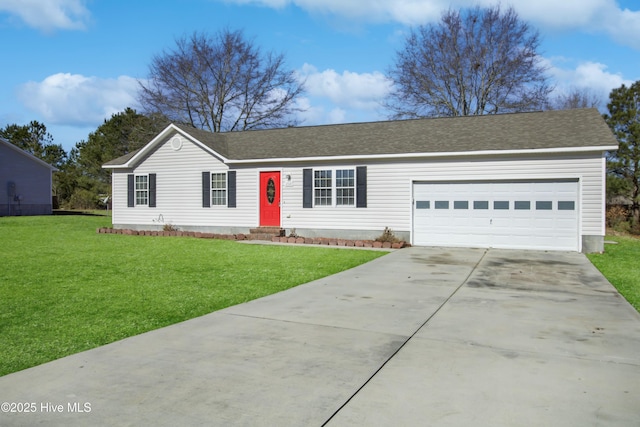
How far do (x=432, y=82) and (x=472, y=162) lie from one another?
19.8 metres

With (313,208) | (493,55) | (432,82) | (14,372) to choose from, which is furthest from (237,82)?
(14,372)

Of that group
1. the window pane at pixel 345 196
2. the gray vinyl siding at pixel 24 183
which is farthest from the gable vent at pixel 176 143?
the gray vinyl siding at pixel 24 183

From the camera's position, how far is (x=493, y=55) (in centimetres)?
3372

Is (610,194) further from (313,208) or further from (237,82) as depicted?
(237,82)

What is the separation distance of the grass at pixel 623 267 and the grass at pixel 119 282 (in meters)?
5.67

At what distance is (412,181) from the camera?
57.8ft

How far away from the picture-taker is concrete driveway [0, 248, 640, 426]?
3.73 m

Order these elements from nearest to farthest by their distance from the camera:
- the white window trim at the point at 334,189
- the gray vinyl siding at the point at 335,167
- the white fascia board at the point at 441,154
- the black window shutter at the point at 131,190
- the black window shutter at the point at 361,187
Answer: the white fascia board at the point at 441,154, the gray vinyl siding at the point at 335,167, the black window shutter at the point at 361,187, the white window trim at the point at 334,189, the black window shutter at the point at 131,190

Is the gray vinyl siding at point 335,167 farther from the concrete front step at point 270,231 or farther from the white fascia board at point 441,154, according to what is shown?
the concrete front step at point 270,231

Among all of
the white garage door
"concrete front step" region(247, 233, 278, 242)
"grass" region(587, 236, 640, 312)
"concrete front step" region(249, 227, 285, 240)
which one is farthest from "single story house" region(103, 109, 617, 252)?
"grass" region(587, 236, 640, 312)

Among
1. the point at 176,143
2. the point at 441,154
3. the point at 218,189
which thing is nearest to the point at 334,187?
the point at 441,154

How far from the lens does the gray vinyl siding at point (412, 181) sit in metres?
15.3

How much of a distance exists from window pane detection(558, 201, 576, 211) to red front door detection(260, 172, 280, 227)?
1011 centimetres

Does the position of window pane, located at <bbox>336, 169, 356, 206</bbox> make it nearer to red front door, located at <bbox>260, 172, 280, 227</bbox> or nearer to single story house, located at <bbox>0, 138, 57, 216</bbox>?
red front door, located at <bbox>260, 172, 280, 227</bbox>
